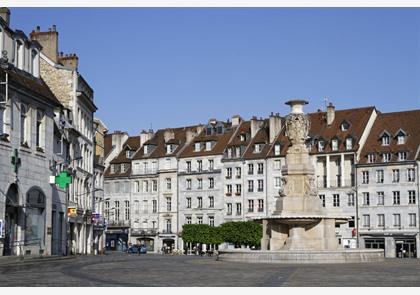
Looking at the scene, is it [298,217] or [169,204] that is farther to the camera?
[169,204]

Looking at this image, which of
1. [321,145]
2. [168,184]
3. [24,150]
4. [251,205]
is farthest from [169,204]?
[24,150]

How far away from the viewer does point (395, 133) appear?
85000 mm

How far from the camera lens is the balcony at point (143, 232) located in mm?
100500

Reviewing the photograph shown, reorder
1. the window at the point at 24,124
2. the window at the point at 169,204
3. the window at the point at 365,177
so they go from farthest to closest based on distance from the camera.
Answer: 1. the window at the point at 169,204
2. the window at the point at 365,177
3. the window at the point at 24,124

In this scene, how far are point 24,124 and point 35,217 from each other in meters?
5.31

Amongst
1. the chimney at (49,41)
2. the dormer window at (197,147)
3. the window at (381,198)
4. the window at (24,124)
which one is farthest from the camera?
the dormer window at (197,147)

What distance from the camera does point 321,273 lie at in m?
25.4

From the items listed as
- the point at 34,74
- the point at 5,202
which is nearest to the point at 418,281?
the point at 5,202

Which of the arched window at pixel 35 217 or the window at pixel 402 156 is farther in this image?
the window at pixel 402 156

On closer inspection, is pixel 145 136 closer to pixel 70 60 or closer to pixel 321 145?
pixel 321 145

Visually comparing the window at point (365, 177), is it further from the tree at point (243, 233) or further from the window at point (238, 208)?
the window at point (238, 208)

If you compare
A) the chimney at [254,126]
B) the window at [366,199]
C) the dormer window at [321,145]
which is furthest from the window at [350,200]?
the chimney at [254,126]

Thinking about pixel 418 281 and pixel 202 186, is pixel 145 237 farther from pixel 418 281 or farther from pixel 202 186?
pixel 418 281

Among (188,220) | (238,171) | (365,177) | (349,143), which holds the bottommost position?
(188,220)
